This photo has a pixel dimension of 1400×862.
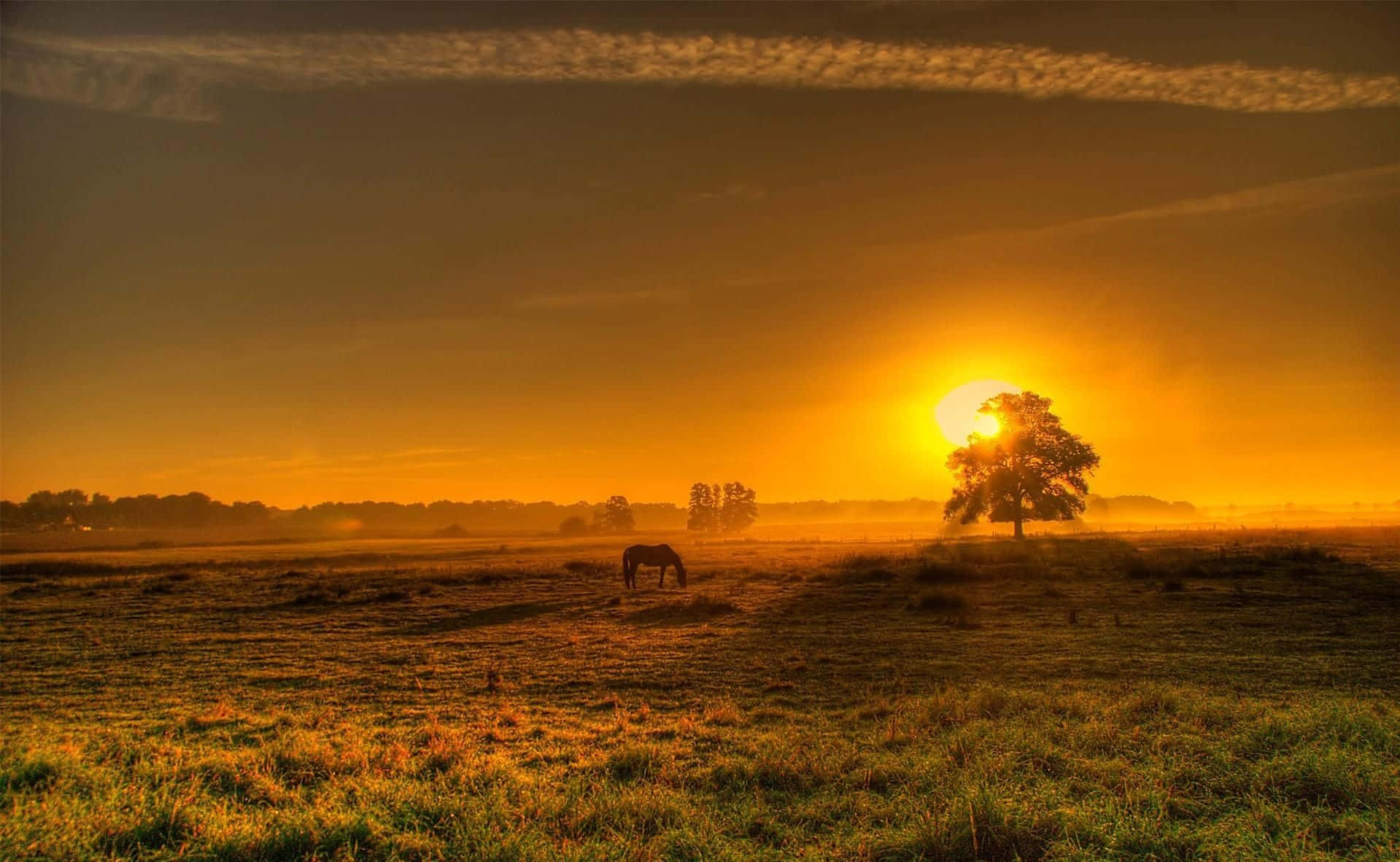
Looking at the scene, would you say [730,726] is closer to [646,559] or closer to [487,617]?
A: [487,617]

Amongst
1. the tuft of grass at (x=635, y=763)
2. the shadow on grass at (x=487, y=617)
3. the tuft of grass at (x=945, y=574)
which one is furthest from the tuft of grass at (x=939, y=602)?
the tuft of grass at (x=635, y=763)

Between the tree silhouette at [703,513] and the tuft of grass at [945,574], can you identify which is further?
the tree silhouette at [703,513]

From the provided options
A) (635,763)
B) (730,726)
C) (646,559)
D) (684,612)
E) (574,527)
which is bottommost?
(574,527)

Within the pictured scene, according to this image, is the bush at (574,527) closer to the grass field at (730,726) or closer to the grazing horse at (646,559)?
the grazing horse at (646,559)

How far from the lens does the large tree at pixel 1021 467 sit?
208ft

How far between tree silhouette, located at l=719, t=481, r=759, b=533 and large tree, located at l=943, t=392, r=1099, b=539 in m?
93.0

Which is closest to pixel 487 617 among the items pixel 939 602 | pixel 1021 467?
pixel 939 602

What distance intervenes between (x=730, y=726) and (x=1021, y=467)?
2364 inches

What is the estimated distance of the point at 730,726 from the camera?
37.3 feet

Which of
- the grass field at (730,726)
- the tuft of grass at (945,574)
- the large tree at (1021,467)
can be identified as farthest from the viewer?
the large tree at (1021,467)

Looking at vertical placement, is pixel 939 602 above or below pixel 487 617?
above

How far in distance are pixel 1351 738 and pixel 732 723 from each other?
311 inches

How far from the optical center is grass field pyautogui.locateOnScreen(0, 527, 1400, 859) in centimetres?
666

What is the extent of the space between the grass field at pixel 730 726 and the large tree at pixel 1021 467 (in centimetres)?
3458
